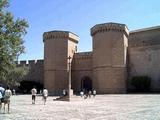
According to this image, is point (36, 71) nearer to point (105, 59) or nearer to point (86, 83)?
point (86, 83)

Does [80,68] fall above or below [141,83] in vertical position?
above

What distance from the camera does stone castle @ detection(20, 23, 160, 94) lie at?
4369 cm

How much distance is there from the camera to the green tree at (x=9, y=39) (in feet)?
49.7

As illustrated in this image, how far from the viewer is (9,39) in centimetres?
1535

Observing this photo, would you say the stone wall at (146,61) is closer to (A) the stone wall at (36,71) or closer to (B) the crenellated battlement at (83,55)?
(B) the crenellated battlement at (83,55)

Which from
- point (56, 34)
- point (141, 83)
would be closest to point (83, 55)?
point (56, 34)

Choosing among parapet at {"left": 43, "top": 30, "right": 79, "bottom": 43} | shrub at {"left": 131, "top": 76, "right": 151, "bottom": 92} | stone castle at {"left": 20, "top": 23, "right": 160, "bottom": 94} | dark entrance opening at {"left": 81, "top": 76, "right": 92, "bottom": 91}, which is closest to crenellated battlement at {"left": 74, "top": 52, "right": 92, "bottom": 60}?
stone castle at {"left": 20, "top": 23, "right": 160, "bottom": 94}

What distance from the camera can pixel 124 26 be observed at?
150 feet

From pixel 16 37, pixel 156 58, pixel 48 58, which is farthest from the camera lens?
pixel 48 58

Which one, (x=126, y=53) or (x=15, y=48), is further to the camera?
(x=126, y=53)

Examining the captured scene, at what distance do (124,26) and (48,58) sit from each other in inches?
534

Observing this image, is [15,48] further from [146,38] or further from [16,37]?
[146,38]

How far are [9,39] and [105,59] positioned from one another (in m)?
29.6

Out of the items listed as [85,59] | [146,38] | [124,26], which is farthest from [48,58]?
[146,38]
